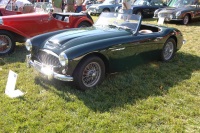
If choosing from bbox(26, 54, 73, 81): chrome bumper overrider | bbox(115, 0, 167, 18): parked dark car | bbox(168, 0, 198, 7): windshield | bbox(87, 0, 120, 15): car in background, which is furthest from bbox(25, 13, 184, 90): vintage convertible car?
bbox(87, 0, 120, 15): car in background

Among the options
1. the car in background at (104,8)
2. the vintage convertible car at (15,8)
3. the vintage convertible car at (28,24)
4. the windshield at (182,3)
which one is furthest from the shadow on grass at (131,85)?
the car in background at (104,8)

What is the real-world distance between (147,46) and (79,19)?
10.9 ft

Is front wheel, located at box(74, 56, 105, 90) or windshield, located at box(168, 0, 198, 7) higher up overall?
windshield, located at box(168, 0, 198, 7)

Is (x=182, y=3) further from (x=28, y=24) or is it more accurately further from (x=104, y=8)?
(x=28, y=24)

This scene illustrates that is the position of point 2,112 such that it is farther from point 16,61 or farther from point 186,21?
point 186,21

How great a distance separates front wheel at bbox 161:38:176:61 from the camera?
563 centimetres

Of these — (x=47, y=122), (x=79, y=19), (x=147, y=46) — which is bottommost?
(x=47, y=122)

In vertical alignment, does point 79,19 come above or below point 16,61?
above

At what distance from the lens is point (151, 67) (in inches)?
208

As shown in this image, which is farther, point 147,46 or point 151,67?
point 151,67

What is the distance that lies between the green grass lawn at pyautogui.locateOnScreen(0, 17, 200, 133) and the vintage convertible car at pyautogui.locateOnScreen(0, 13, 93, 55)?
1.50 m

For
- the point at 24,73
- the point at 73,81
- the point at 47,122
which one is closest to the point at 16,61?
the point at 24,73

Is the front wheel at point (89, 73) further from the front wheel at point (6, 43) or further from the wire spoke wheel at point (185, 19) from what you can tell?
the wire spoke wheel at point (185, 19)

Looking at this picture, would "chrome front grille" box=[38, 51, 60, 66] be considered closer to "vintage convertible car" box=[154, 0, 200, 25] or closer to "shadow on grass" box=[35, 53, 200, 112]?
"shadow on grass" box=[35, 53, 200, 112]
